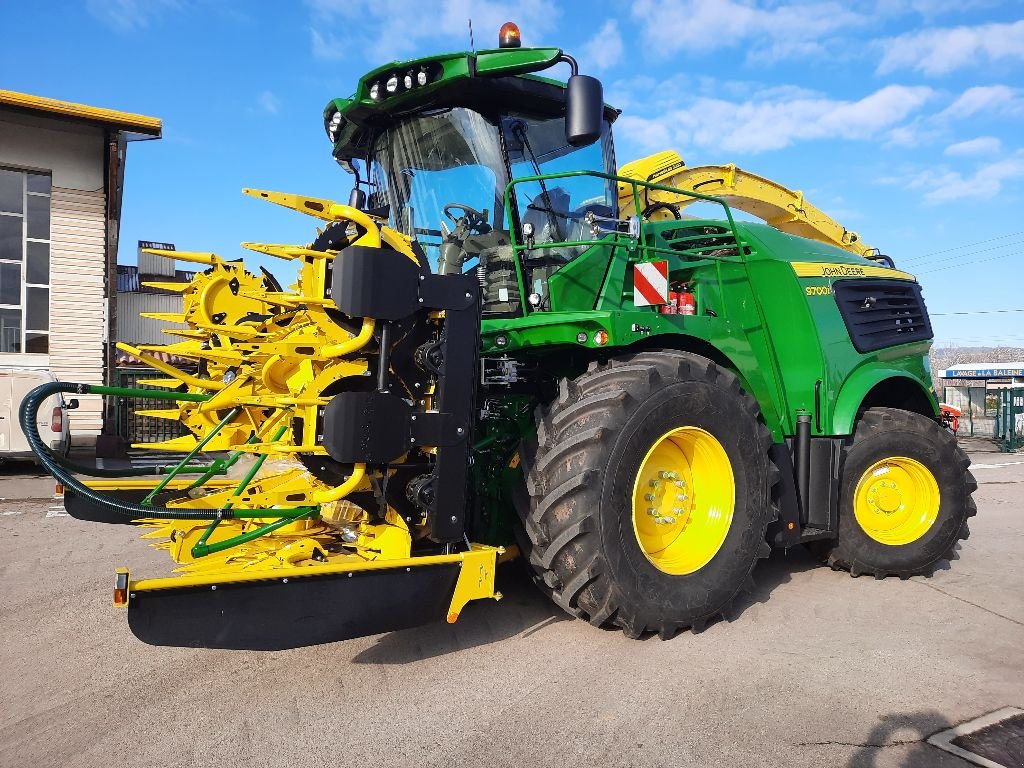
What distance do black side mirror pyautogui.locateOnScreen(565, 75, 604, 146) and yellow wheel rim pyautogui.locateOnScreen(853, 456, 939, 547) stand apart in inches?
118

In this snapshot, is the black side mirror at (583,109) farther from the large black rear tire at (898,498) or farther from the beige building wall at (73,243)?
the beige building wall at (73,243)

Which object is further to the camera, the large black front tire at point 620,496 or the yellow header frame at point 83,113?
the yellow header frame at point 83,113

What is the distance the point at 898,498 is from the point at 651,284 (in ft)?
8.55

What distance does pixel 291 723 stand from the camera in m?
2.76

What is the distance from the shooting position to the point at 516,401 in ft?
13.8

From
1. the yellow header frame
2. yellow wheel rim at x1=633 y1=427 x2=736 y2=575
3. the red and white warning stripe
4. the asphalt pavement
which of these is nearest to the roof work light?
the red and white warning stripe

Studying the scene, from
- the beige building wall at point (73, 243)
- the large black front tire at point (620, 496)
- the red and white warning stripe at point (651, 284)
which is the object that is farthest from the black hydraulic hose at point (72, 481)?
the beige building wall at point (73, 243)

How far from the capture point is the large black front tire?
3293 millimetres

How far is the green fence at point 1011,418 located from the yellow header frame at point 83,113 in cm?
2100

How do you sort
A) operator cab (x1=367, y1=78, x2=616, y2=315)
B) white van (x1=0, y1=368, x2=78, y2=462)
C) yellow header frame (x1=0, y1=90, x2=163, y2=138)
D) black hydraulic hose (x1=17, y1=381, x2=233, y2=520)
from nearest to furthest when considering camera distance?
1. black hydraulic hose (x1=17, y1=381, x2=233, y2=520)
2. operator cab (x1=367, y1=78, x2=616, y2=315)
3. white van (x1=0, y1=368, x2=78, y2=462)
4. yellow header frame (x1=0, y1=90, x2=163, y2=138)

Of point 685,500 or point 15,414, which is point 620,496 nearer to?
point 685,500

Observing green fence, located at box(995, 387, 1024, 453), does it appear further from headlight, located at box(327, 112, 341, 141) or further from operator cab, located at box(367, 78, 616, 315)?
headlight, located at box(327, 112, 341, 141)

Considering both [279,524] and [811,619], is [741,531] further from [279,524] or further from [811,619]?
[279,524]

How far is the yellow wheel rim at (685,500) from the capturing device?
12.5 feet
